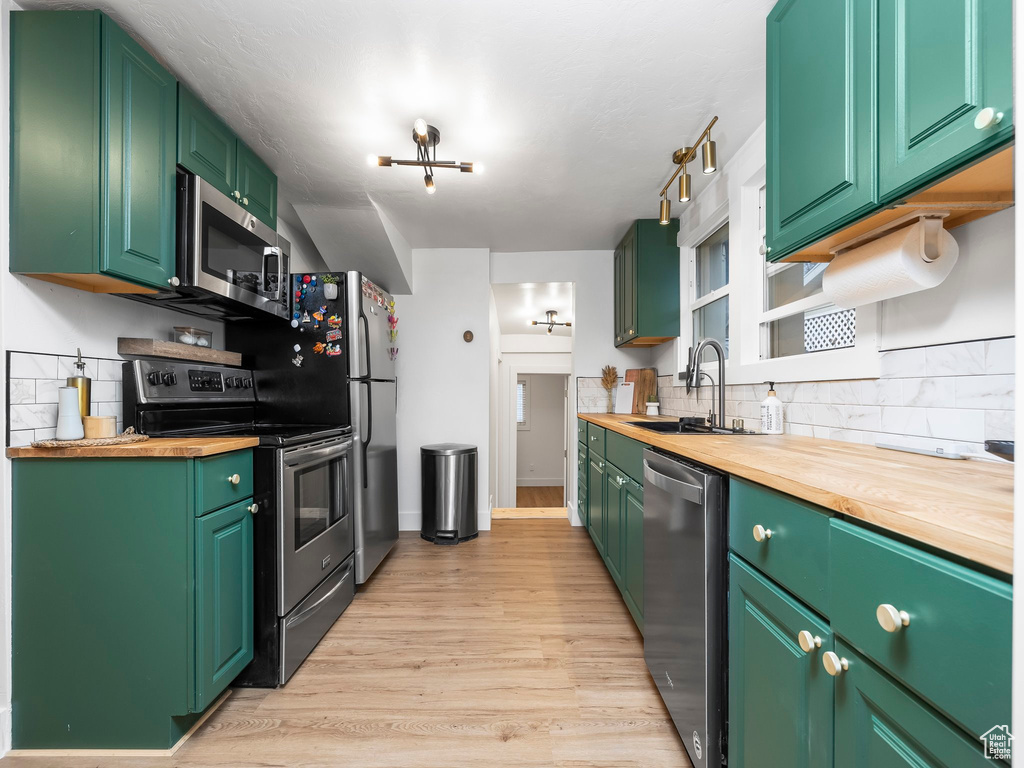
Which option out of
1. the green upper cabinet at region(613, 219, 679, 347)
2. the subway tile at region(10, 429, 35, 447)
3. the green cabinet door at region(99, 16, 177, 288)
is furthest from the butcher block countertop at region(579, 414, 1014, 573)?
the subway tile at region(10, 429, 35, 447)

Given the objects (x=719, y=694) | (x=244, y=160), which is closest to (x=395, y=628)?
(x=719, y=694)

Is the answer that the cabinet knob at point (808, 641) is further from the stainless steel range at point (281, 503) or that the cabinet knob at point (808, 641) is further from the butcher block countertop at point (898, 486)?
the stainless steel range at point (281, 503)

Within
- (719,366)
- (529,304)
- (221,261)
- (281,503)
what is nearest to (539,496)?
(529,304)

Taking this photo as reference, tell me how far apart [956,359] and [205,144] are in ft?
8.73

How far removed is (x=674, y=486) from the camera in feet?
4.44

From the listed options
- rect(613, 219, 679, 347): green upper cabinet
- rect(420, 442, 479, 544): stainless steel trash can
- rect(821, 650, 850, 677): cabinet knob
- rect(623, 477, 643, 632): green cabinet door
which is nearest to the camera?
rect(821, 650, 850, 677): cabinet knob

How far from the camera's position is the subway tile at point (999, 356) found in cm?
106

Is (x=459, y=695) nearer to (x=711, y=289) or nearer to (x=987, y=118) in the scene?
(x=987, y=118)

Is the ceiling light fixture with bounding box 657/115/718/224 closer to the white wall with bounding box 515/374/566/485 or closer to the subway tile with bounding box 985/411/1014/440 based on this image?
the subway tile with bounding box 985/411/1014/440

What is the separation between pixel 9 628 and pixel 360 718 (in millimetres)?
1105

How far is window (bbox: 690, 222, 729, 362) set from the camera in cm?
264

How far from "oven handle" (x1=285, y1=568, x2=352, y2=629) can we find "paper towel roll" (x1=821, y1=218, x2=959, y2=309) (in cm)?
225

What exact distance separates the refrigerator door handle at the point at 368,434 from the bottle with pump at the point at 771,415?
2036 millimetres

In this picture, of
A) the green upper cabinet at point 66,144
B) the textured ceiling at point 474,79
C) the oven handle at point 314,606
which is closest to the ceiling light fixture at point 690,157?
the textured ceiling at point 474,79
